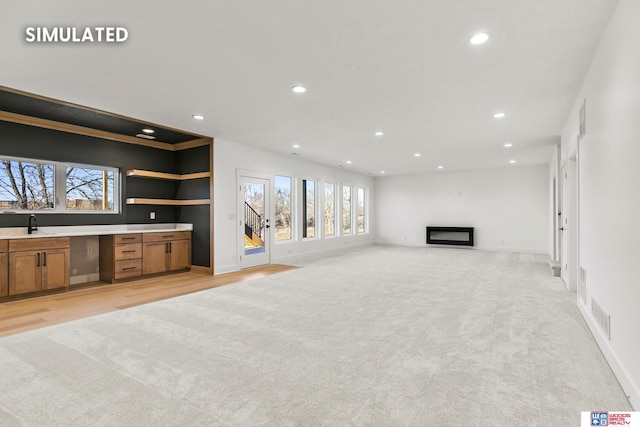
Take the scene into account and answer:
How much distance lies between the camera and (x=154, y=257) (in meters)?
→ 6.07

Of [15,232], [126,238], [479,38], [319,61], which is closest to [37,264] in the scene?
[15,232]

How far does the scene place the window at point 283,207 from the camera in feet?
26.5

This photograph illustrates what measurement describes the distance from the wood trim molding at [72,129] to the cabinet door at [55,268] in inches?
81.1

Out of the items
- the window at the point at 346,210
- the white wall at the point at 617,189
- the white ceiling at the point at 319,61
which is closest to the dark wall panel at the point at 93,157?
the white ceiling at the point at 319,61

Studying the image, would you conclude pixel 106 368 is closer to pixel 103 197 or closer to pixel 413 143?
pixel 103 197

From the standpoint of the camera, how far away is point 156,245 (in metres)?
6.11

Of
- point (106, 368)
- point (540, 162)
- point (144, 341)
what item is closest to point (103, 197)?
point (144, 341)

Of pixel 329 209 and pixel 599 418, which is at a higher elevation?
pixel 329 209

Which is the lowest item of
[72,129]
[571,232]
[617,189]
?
[571,232]

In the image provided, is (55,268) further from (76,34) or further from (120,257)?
(76,34)

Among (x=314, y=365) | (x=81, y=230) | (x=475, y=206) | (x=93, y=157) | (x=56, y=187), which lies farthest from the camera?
(x=475, y=206)

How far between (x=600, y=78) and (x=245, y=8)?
10.4 feet

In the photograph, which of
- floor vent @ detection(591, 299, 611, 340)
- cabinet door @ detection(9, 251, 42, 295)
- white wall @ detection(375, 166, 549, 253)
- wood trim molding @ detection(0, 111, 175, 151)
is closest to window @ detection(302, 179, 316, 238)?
wood trim molding @ detection(0, 111, 175, 151)

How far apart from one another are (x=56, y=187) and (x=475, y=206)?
439 inches
